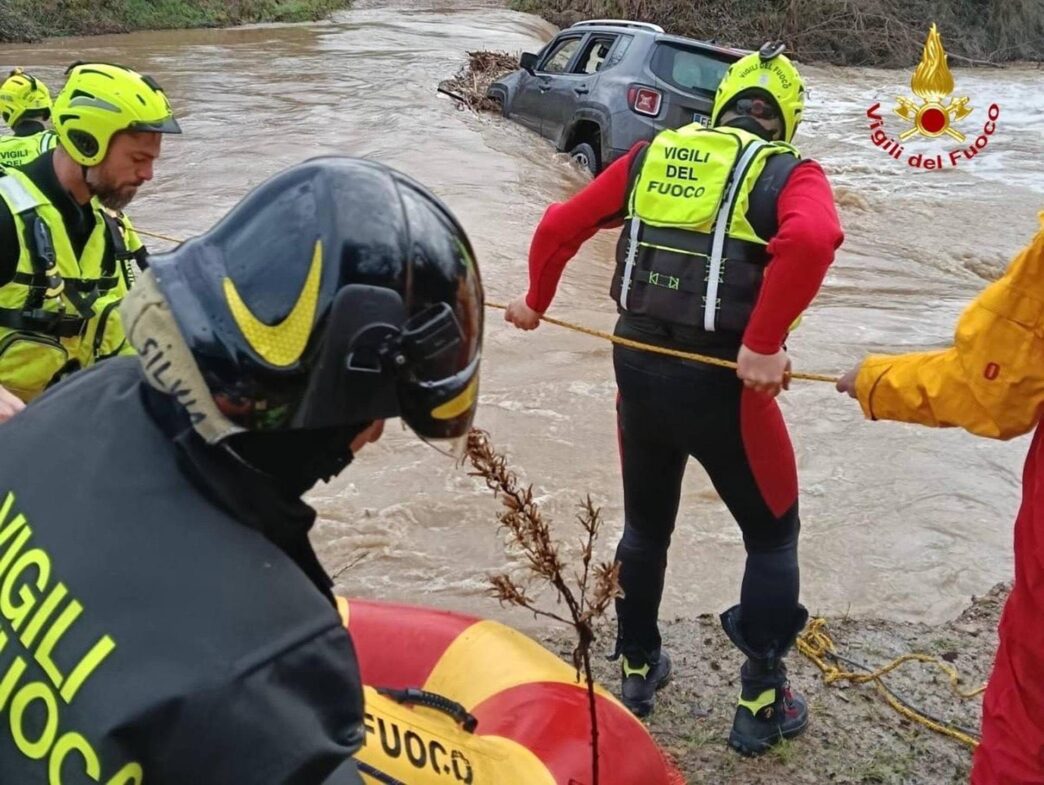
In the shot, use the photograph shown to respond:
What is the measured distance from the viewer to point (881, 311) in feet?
32.0

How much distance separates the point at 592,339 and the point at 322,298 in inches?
286

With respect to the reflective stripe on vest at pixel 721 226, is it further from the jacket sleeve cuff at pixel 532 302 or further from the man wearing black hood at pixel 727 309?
the jacket sleeve cuff at pixel 532 302

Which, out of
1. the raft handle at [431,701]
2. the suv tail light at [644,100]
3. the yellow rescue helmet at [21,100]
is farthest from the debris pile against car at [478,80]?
the raft handle at [431,701]

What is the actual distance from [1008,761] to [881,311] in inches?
304

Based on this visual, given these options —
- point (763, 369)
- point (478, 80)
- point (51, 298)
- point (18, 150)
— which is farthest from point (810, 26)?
point (51, 298)

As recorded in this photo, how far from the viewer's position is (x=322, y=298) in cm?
141

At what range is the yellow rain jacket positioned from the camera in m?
2.24

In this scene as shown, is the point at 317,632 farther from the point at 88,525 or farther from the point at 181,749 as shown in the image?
the point at 88,525

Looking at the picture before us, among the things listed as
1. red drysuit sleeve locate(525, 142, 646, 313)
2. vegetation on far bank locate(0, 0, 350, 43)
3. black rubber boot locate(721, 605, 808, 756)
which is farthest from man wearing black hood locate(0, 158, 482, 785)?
vegetation on far bank locate(0, 0, 350, 43)

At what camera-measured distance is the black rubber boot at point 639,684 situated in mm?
3879

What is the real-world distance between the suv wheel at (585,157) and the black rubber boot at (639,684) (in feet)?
31.5

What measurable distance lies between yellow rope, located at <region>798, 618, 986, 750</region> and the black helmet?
3.01 meters

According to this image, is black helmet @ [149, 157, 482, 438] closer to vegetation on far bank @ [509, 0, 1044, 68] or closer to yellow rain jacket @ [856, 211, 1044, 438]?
yellow rain jacket @ [856, 211, 1044, 438]

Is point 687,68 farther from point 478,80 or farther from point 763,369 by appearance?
point 763,369
